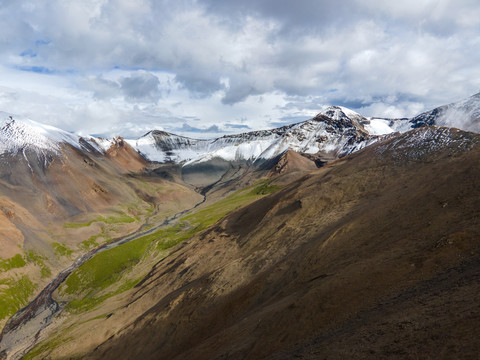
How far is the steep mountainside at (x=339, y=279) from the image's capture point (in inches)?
771

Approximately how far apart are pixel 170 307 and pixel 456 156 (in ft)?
168

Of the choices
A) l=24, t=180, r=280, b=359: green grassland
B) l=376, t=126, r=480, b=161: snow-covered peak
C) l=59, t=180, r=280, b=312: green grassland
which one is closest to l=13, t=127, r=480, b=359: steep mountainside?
l=376, t=126, r=480, b=161: snow-covered peak

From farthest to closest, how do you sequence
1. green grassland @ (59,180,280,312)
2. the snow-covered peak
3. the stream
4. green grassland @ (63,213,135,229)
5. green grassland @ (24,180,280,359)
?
green grassland @ (63,213,135,229), green grassland @ (59,180,280,312), green grassland @ (24,180,280,359), the stream, the snow-covered peak

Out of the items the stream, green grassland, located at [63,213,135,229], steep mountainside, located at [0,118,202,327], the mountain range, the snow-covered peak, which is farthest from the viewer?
green grassland, located at [63,213,135,229]

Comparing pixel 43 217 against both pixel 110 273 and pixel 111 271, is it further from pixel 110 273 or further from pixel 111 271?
pixel 110 273

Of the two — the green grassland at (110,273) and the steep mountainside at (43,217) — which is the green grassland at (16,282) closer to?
the steep mountainside at (43,217)

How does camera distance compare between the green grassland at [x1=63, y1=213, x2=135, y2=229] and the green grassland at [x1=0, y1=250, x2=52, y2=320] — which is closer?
the green grassland at [x1=0, y1=250, x2=52, y2=320]

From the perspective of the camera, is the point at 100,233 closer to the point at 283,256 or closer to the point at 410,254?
the point at 283,256

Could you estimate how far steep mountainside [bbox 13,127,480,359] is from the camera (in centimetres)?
1959

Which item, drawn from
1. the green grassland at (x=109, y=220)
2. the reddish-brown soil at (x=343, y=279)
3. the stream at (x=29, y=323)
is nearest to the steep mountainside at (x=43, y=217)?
the green grassland at (x=109, y=220)

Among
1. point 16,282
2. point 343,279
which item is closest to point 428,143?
point 343,279

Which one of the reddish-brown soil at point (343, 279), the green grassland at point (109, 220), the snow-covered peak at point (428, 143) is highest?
the green grassland at point (109, 220)

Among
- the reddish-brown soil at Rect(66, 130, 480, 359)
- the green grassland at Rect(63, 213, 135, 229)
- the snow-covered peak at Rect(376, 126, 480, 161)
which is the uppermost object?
the green grassland at Rect(63, 213, 135, 229)

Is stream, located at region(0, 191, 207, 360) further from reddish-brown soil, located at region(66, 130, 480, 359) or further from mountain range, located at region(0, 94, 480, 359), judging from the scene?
reddish-brown soil, located at region(66, 130, 480, 359)
